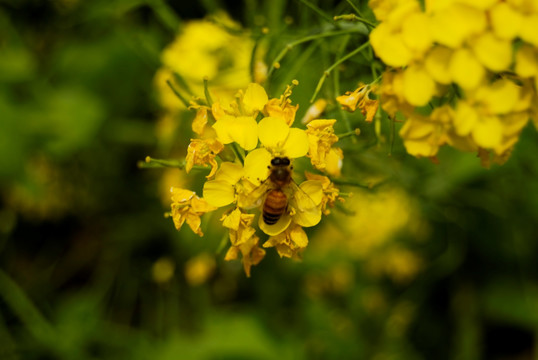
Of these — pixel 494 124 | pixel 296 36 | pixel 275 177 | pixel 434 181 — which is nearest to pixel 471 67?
pixel 494 124

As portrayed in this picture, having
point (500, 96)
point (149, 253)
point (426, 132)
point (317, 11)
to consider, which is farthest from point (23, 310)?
point (500, 96)

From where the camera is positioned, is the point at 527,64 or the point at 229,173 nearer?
the point at 527,64

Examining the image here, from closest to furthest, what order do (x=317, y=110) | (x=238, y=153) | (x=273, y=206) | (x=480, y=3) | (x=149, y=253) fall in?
(x=480, y=3), (x=273, y=206), (x=238, y=153), (x=317, y=110), (x=149, y=253)

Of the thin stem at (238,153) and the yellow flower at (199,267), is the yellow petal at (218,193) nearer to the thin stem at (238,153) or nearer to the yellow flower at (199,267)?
the thin stem at (238,153)

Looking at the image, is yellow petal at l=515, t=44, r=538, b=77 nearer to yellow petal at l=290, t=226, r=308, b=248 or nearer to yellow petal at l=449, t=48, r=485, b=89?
yellow petal at l=449, t=48, r=485, b=89

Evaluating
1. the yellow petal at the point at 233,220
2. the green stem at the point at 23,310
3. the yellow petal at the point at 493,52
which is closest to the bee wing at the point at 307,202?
the yellow petal at the point at 233,220

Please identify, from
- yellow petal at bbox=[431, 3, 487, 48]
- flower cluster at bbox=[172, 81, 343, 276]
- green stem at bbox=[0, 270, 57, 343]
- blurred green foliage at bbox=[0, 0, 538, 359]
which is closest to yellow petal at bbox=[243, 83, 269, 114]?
flower cluster at bbox=[172, 81, 343, 276]

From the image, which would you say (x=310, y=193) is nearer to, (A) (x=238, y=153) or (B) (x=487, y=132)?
(A) (x=238, y=153)
